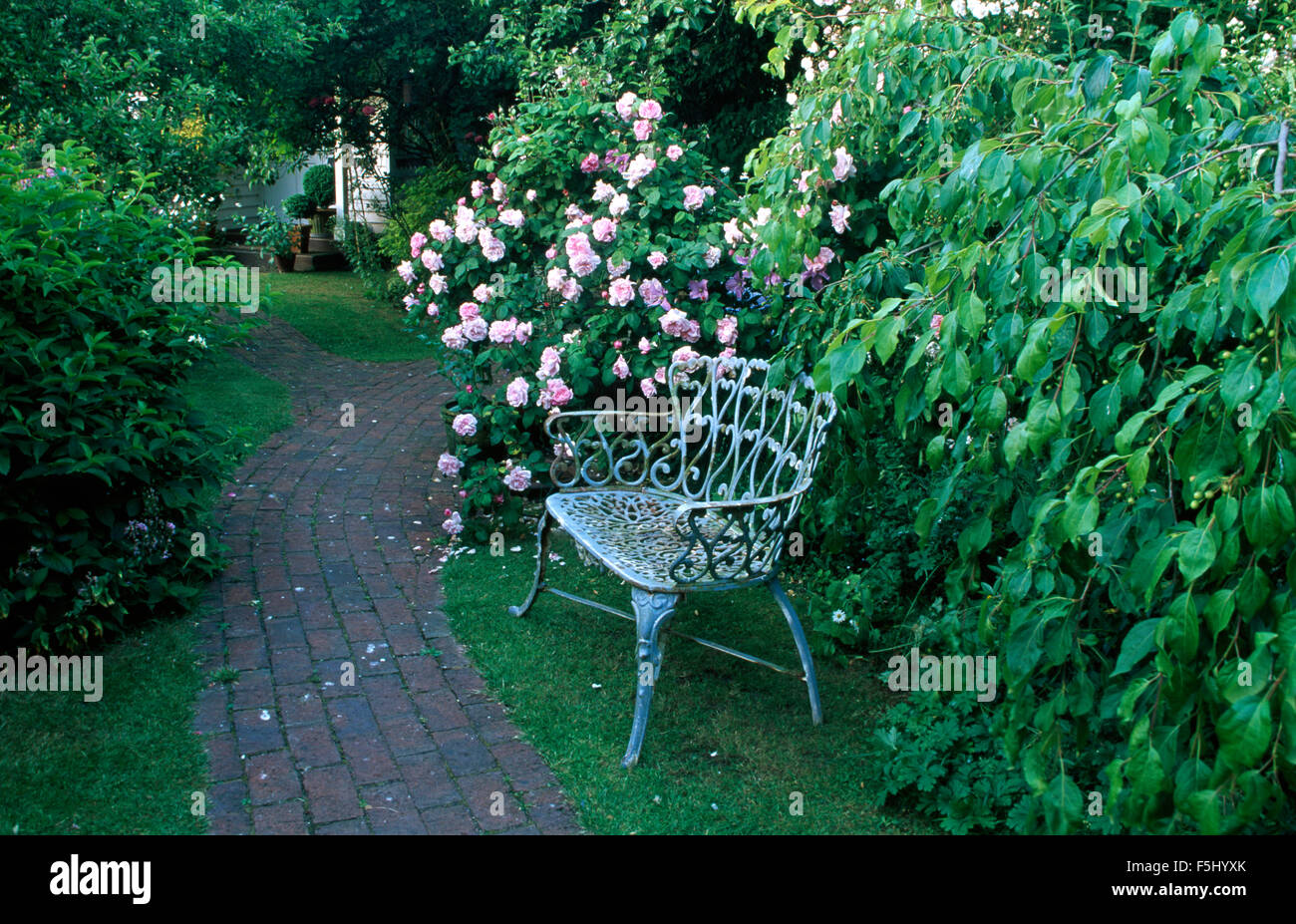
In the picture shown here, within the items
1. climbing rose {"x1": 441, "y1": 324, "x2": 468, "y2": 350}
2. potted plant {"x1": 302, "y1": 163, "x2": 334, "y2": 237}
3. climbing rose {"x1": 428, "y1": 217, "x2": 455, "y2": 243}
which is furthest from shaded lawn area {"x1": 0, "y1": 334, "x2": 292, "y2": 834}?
potted plant {"x1": 302, "y1": 163, "x2": 334, "y2": 237}

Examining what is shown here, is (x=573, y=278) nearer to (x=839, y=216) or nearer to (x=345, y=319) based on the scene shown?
(x=839, y=216)

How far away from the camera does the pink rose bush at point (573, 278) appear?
5535 millimetres

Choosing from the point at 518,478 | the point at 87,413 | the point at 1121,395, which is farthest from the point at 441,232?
the point at 1121,395

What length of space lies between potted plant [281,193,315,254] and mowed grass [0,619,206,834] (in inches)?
543

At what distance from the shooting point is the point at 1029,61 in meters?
3.26

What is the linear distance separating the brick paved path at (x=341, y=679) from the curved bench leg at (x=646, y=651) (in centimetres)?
33

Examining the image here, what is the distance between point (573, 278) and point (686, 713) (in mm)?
2520

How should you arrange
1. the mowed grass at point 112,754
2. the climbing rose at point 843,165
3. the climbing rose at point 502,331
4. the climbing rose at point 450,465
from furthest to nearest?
the climbing rose at point 450,465 < the climbing rose at point 502,331 < the climbing rose at point 843,165 < the mowed grass at point 112,754

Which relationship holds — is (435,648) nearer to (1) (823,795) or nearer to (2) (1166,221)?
(1) (823,795)

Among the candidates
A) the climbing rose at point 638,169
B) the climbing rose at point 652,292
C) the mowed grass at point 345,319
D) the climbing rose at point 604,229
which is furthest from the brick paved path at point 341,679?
the mowed grass at point 345,319

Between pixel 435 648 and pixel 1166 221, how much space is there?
10.6ft

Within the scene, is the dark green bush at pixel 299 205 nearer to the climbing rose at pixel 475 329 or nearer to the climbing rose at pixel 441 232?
the climbing rose at pixel 441 232

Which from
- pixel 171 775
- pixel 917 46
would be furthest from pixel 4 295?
pixel 917 46

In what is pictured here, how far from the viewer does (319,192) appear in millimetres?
18078
